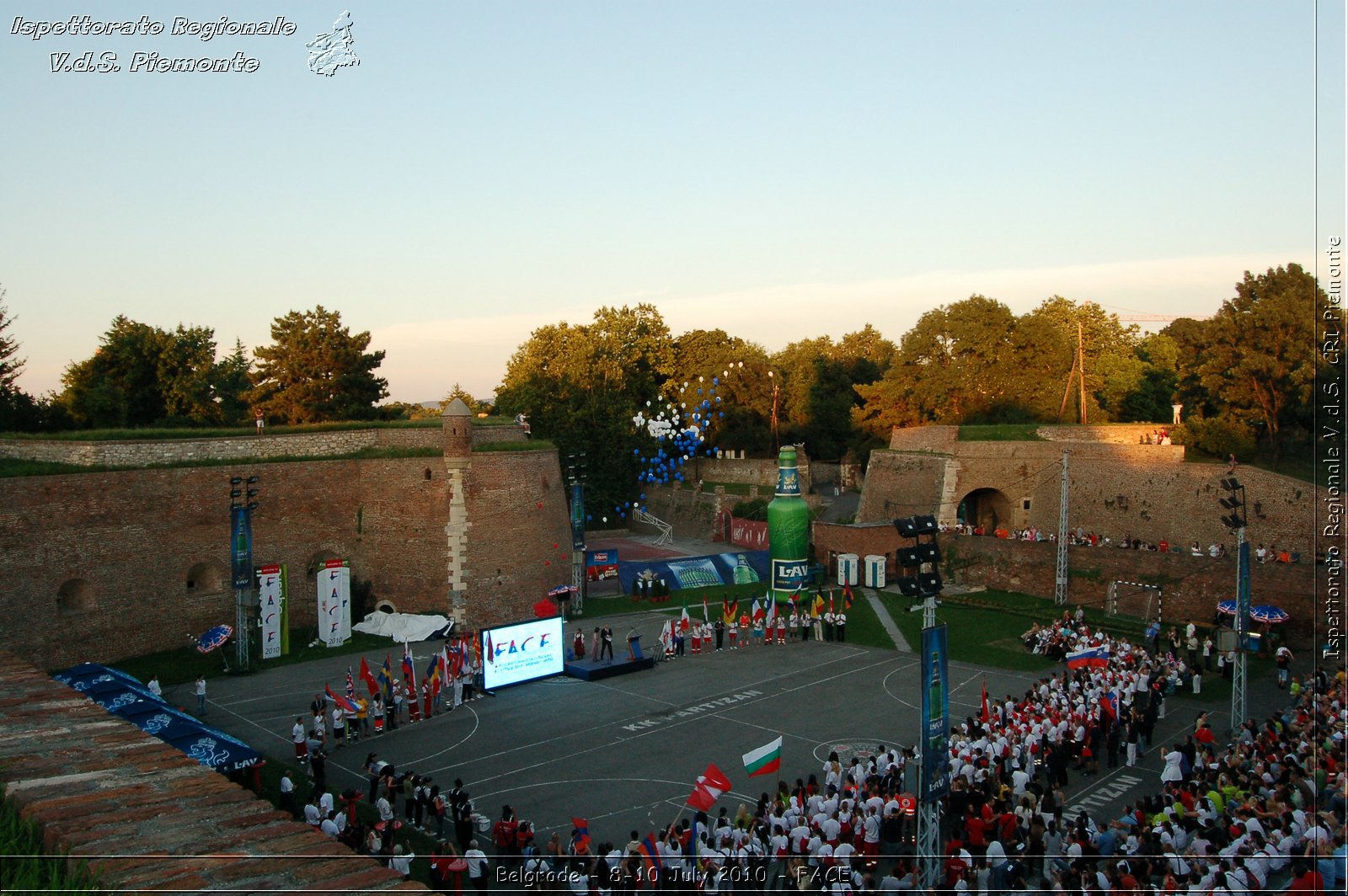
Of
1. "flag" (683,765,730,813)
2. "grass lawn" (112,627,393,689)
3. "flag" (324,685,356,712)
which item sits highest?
"flag" (683,765,730,813)

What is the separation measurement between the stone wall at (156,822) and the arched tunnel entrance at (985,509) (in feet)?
136

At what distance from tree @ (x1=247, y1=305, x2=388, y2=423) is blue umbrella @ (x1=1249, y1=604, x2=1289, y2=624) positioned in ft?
133

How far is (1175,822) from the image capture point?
13.0 meters

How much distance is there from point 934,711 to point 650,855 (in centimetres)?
459

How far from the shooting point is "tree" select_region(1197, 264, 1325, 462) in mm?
32344

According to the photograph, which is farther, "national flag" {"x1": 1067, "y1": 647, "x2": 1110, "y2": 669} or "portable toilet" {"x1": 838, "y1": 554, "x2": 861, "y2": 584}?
"portable toilet" {"x1": 838, "y1": 554, "x2": 861, "y2": 584}

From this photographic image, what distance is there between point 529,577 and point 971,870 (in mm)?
23950

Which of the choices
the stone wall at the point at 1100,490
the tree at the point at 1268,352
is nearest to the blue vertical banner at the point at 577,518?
the stone wall at the point at 1100,490

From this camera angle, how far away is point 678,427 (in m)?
59.2

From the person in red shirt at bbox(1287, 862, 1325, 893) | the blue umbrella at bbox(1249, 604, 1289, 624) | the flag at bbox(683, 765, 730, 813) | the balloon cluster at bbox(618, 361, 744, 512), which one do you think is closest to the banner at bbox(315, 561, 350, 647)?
the flag at bbox(683, 765, 730, 813)

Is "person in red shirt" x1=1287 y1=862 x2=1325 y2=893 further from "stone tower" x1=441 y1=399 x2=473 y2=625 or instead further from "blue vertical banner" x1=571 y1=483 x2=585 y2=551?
"blue vertical banner" x1=571 y1=483 x2=585 y2=551

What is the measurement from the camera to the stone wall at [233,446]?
28188mm

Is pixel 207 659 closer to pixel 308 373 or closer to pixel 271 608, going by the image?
pixel 271 608

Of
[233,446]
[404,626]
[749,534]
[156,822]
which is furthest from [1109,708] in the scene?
[749,534]
